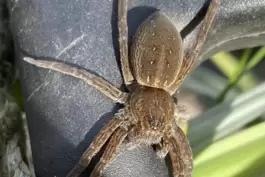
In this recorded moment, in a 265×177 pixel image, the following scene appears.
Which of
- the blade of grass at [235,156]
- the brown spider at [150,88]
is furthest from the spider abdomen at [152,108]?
the blade of grass at [235,156]

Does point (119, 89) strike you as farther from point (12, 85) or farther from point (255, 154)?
point (255, 154)

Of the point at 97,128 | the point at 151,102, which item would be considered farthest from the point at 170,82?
the point at 97,128

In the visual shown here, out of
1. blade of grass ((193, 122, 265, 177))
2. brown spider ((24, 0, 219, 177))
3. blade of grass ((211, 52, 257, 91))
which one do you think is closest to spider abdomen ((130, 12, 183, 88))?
brown spider ((24, 0, 219, 177))

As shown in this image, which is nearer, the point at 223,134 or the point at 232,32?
the point at 232,32

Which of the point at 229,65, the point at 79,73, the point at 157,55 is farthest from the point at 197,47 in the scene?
the point at 229,65

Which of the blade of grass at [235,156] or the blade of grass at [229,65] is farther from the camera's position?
the blade of grass at [229,65]

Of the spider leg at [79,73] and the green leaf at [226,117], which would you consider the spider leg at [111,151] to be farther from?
the green leaf at [226,117]

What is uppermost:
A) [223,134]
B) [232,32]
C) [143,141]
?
[232,32]

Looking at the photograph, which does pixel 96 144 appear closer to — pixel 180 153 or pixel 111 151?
pixel 111 151
